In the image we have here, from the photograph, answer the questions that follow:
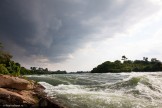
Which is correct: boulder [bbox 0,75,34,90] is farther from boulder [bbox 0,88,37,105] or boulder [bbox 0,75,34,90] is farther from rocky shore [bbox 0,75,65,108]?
boulder [bbox 0,88,37,105]

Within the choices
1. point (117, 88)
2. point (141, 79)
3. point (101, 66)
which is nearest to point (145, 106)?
point (117, 88)

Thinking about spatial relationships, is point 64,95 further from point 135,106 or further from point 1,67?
point 1,67

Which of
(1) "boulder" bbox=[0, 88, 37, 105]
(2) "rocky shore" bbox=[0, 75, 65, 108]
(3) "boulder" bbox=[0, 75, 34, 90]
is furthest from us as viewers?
(3) "boulder" bbox=[0, 75, 34, 90]

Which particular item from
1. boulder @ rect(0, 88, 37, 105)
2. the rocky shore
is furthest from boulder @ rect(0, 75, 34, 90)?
boulder @ rect(0, 88, 37, 105)

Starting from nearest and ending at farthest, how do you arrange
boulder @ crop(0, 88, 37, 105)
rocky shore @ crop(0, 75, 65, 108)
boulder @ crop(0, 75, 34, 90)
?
rocky shore @ crop(0, 75, 65, 108) → boulder @ crop(0, 88, 37, 105) → boulder @ crop(0, 75, 34, 90)

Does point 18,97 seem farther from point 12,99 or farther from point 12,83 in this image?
point 12,83

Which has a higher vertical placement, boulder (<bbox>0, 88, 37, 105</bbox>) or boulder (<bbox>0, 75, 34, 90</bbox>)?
boulder (<bbox>0, 75, 34, 90</bbox>)

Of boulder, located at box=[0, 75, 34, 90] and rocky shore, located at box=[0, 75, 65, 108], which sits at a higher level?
boulder, located at box=[0, 75, 34, 90]

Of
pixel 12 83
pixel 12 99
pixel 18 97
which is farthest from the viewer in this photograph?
pixel 12 83

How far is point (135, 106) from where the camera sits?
1119cm

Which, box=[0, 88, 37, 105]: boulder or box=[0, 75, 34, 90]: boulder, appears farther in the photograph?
box=[0, 75, 34, 90]: boulder

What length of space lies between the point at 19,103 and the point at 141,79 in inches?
443

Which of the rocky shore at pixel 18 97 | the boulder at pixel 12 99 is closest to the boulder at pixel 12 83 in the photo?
the rocky shore at pixel 18 97

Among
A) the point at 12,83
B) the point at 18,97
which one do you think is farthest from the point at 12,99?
the point at 12,83
